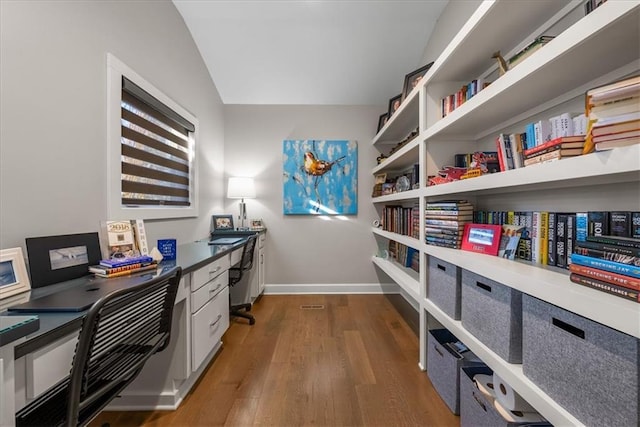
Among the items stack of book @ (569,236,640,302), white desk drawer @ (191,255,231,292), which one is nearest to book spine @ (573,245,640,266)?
stack of book @ (569,236,640,302)

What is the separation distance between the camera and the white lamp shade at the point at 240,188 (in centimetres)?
296

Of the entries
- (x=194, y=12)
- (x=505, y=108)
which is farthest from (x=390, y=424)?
(x=194, y=12)

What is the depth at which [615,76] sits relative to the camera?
94cm

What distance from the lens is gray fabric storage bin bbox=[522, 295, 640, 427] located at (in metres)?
0.65

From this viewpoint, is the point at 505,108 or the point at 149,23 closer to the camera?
the point at 505,108

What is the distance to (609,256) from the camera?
0.78 metres

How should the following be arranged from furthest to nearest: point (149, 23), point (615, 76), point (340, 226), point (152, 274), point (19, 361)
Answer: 1. point (340, 226)
2. point (149, 23)
3. point (152, 274)
4. point (615, 76)
5. point (19, 361)

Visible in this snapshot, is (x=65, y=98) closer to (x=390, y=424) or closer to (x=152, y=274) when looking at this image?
(x=152, y=274)

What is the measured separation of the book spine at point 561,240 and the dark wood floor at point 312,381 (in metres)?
0.98

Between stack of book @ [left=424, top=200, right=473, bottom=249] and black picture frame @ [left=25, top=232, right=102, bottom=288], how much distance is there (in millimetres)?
1964

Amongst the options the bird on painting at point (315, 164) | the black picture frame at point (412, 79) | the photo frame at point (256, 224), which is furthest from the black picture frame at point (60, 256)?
the black picture frame at point (412, 79)

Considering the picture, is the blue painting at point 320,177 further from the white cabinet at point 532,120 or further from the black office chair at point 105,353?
the black office chair at point 105,353

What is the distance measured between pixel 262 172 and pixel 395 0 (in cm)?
224

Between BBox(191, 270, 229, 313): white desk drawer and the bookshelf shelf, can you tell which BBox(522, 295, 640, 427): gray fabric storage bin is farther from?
BBox(191, 270, 229, 313): white desk drawer
